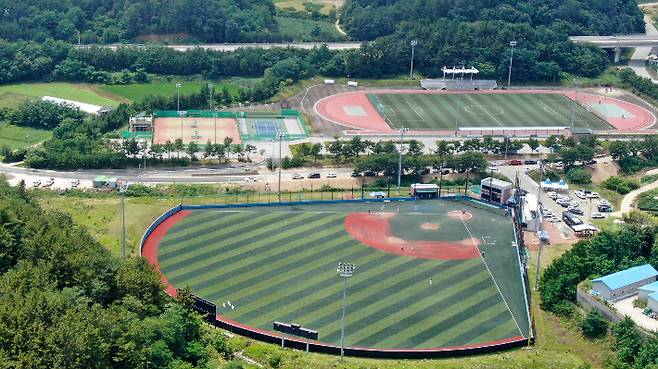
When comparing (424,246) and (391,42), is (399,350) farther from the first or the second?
(391,42)

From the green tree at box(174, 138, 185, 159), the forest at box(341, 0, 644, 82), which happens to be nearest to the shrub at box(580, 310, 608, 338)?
the green tree at box(174, 138, 185, 159)

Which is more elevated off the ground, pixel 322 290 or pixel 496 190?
pixel 496 190

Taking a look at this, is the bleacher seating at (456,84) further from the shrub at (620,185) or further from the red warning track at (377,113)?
the shrub at (620,185)

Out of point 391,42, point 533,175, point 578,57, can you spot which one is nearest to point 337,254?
point 533,175

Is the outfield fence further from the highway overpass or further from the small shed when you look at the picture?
the highway overpass

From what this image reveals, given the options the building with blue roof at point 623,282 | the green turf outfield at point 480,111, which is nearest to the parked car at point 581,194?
the building with blue roof at point 623,282

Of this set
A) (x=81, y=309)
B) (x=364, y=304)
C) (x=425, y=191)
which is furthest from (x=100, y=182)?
(x=81, y=309)

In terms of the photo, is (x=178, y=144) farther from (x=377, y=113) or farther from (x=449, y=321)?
(x=449, y=321)
